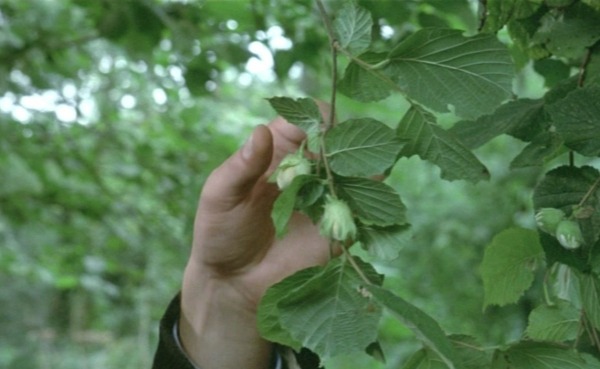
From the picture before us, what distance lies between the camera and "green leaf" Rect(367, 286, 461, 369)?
533 millimetres

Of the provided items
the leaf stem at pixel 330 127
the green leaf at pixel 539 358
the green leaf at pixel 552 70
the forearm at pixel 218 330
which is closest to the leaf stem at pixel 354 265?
the leaf stem at pixel 330 127

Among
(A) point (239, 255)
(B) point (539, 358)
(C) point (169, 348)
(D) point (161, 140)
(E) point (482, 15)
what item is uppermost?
(E) point (482, 15)

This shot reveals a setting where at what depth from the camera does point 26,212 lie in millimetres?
3209

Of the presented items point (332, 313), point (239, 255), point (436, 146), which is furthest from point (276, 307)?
point (239, 255)

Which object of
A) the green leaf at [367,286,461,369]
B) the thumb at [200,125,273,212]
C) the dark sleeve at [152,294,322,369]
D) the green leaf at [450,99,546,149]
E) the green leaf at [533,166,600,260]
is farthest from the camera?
the dark sleeve at [152,294,322,369]

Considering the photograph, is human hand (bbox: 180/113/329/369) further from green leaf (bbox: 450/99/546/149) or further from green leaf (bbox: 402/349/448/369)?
green leaf (bbox: 402/349/448/369)

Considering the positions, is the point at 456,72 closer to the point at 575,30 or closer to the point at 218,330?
the point at 575,30

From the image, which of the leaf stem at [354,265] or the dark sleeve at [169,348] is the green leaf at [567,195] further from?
the dark sleeve at [169,348]

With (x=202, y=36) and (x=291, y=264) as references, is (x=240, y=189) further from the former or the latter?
(x=202, y=36)

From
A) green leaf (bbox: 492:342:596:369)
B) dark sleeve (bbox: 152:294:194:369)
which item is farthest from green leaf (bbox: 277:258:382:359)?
dark sleeve (bbox: 152:294:194:369)

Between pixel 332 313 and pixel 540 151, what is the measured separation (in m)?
0.22

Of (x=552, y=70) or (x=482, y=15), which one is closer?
(x=482, y=15)

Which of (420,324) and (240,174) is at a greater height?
(420,324)

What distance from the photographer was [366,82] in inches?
25.9
